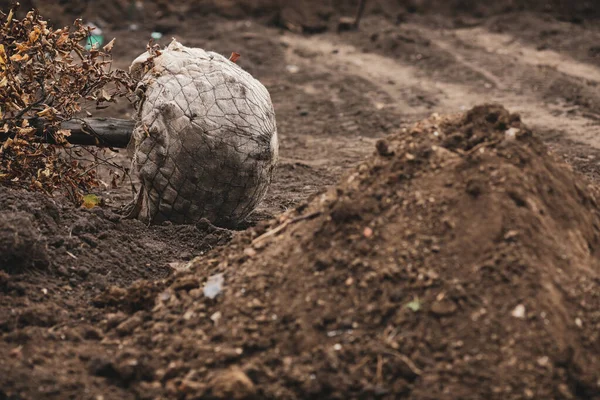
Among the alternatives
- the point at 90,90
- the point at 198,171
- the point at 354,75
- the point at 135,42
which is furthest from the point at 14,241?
the point at 135,42

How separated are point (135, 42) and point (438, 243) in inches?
363

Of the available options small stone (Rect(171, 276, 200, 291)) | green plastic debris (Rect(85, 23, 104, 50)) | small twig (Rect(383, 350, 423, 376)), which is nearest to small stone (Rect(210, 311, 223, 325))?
small stone (Rect(171, 276, 200, 291))

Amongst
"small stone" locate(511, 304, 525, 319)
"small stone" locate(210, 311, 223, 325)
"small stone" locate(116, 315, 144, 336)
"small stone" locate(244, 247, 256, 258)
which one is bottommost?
"small stone" locate(116, 315, 144, 336)

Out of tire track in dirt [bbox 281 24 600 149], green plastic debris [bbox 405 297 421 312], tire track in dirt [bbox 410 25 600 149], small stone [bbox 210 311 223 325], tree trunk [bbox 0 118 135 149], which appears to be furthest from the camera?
tire track in dirt [bbox 281 24 600 149]

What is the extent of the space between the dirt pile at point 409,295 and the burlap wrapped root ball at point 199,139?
95cm

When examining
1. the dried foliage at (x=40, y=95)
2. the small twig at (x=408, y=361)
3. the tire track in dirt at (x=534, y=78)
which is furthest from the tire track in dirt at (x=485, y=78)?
the small twig at (x=408, y=361)

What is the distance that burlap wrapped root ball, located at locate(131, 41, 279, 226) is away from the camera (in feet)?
14.9

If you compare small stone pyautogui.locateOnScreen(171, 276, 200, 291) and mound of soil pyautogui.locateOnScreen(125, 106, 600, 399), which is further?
small stone pyautogui.locateOnScreen(171, 276, 200, 291)

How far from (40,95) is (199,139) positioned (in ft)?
3.79

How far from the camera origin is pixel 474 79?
9.65 metres

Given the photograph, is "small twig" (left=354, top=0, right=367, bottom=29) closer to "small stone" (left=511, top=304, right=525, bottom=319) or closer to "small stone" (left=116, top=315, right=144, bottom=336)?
"small stone" (left=116, top=315, right=144, bottom=336)

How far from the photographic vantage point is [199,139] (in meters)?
4.51

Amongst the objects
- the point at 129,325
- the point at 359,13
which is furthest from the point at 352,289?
the point at 359,13

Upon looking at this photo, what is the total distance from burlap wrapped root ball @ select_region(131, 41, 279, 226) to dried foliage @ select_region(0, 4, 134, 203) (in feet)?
1.23
